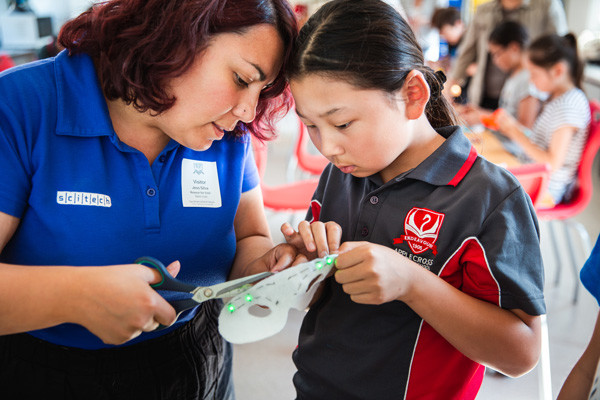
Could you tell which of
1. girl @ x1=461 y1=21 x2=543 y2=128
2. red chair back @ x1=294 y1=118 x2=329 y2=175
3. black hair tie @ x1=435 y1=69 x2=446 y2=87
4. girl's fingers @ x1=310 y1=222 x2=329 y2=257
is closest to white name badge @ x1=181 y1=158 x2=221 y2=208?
girl's fingers @ x1=310 y1=222 x2=329 y2=257

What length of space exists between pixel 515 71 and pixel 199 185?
148 inches

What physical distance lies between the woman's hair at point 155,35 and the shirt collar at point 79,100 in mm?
23

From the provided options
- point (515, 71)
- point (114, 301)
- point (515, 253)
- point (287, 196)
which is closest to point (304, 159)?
point (287, 196)

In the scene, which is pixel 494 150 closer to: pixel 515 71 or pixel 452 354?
pixel 515 71

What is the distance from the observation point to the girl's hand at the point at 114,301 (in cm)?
80

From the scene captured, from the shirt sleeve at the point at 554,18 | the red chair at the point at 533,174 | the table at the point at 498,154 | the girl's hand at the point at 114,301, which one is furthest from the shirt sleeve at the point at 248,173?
the shirt sleeve at the point at 554,18

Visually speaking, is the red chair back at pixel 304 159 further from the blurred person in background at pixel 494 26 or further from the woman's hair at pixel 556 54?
the blurred person in background at pixel 494 26

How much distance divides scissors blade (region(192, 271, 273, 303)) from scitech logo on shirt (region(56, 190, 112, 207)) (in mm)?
256

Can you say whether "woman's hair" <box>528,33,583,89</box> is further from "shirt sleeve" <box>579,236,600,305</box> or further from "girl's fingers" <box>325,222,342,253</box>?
"girl's fingers" <box>325,222,342,253</box>

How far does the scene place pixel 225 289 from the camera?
90 cm

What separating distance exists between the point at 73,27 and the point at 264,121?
0.44 metres

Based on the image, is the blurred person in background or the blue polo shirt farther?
the blurred person in background

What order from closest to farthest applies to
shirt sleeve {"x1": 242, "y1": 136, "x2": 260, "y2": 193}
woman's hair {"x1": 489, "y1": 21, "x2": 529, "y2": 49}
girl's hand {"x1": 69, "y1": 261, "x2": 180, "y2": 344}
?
girl's hand {"x1": 69, "y1": 261, "x2": 180, "y2": 344}, shirt sleeve {"x1": 242, "y1": 136, "x2": 260, "y2": 193}, woman's hair {"x1": 489, "y1": 21, "x2": 529, "y2": 49}

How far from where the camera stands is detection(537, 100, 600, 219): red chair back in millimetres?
2732
